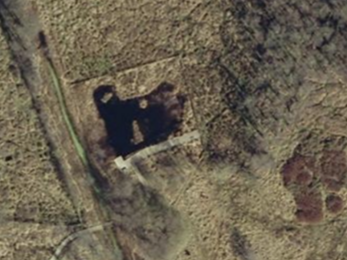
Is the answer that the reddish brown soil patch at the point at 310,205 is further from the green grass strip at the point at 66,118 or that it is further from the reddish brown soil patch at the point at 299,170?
the green grass strip at the point at 66,118

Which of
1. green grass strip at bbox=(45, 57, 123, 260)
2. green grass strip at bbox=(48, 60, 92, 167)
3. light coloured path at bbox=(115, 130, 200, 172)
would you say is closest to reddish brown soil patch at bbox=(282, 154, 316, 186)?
light coloured path at bbox=(115, 130, 200, 172)

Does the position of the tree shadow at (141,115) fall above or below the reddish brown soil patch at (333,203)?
above

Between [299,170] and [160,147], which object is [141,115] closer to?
[160,147]

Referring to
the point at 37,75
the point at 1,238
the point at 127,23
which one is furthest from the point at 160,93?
the point at 1,238

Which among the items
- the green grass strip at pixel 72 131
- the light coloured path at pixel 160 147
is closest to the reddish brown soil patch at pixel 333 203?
the light coloured path at pixel 160 147

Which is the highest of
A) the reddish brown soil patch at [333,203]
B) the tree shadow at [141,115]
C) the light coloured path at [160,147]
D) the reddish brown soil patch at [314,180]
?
the tree shadow at [141,115]

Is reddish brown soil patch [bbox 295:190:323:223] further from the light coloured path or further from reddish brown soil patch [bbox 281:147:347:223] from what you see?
the light coloured path
